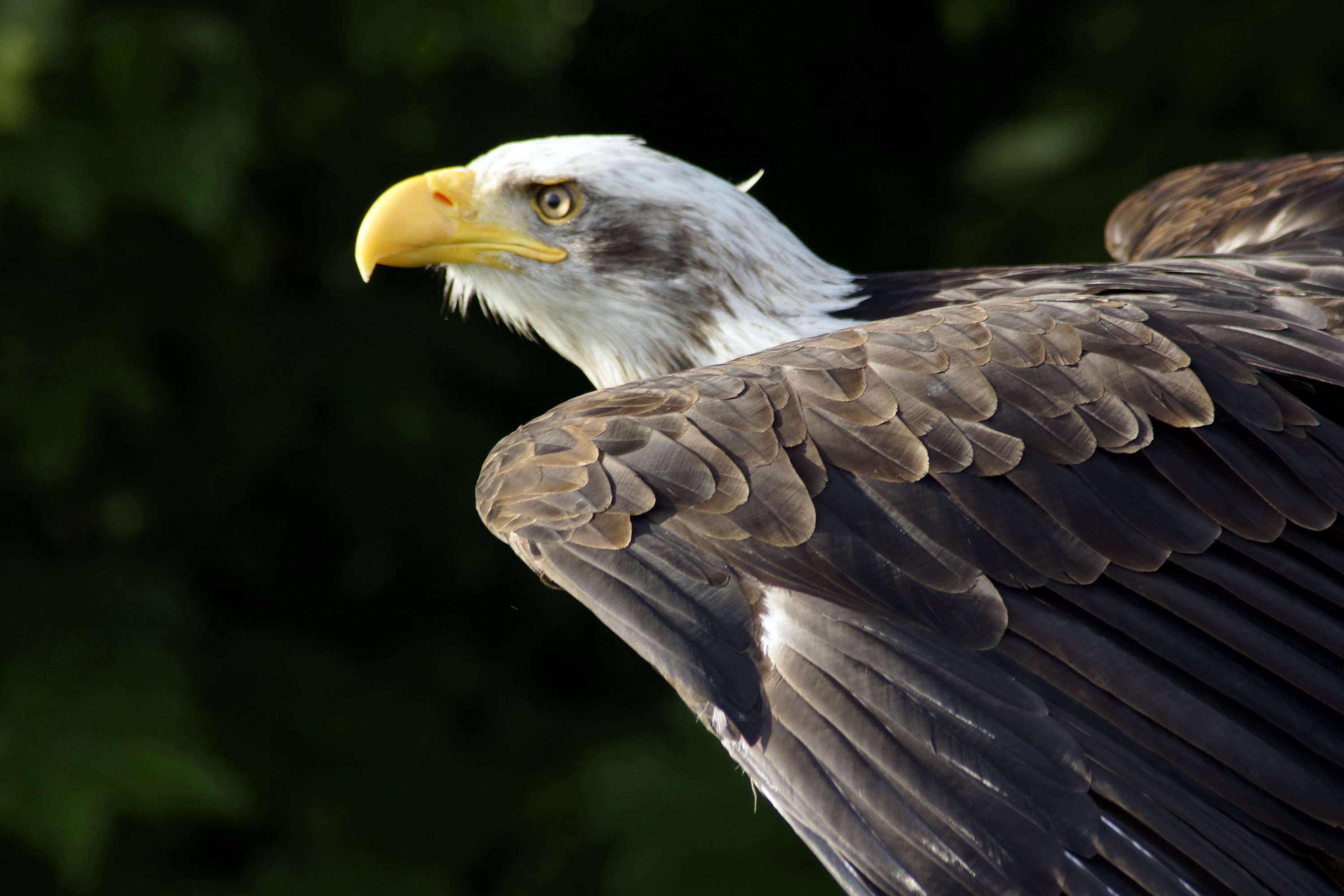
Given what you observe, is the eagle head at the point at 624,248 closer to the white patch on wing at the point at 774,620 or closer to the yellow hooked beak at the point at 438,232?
the yellow hooked beak at the point at 438,232

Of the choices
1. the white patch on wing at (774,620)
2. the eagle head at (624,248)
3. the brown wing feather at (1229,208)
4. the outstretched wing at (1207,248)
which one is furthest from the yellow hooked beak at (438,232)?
the brown wing feather at (1229,208)

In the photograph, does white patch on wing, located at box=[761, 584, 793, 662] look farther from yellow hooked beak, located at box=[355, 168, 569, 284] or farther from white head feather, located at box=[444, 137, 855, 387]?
yellow hooked beak, located at box=[355, 168, 569, 284]

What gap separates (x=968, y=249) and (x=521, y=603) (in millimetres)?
2156

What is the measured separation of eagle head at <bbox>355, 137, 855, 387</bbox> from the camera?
329 centimetres

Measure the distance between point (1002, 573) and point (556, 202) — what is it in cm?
162

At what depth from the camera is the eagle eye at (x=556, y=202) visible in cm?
339

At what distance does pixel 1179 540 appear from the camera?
2.27 m

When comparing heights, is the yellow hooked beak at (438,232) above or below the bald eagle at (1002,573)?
below

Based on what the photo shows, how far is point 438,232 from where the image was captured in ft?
11.1

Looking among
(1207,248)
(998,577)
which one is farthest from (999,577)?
(1207,248)

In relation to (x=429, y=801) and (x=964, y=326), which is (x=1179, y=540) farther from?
(x=429, y=801)

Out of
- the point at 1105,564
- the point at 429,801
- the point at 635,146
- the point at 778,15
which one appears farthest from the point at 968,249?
the point at 1105,564

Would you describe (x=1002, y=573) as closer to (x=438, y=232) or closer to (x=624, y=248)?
(x=624, y=248)

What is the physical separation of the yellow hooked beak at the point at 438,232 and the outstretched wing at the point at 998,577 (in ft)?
3.21
